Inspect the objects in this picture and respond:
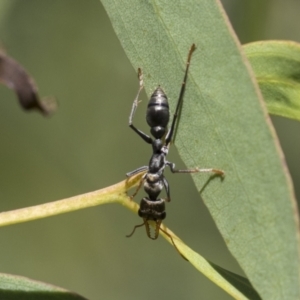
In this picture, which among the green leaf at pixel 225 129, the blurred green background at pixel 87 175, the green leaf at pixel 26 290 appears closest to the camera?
the green leaf at pixel 225 129

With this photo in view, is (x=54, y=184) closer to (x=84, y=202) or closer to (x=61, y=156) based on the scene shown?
(x=61, y=156)

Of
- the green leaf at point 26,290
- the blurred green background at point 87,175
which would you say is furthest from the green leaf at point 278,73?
the blurred green background at point 87,175

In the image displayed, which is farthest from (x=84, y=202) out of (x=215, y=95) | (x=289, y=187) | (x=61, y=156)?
(x=61, y=156)

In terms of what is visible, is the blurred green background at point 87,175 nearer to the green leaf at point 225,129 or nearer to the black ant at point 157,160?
the black ant at point 157,160

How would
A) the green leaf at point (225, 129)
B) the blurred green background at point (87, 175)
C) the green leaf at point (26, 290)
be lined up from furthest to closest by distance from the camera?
the blurred green background at point (87, 175) → the green leaf at point (26, 290) → the green leaf at point (225, 129)

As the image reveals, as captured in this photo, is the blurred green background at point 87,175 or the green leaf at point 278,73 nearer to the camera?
the green leaf at point 278,73

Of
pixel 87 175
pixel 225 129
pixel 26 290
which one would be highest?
pixel 225 129

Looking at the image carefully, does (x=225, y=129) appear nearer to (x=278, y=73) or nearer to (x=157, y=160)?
(x=278, y=73)

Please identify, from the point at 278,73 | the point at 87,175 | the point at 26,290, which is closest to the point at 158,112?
the point at 278,73
